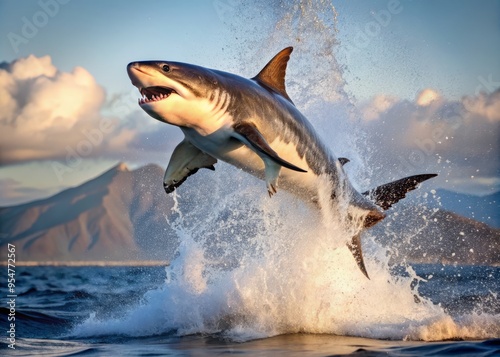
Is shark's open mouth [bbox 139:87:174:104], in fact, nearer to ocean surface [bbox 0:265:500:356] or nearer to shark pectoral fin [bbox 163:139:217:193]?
shark pectoral fin [bbox 163:139:217:193]

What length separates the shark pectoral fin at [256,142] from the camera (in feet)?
25.7

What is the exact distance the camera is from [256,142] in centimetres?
802

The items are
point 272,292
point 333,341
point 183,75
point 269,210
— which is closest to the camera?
point 183,75

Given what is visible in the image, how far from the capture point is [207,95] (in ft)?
26.5

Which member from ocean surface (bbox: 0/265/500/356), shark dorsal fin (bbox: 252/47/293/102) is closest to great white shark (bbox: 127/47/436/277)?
shark dorsal fin (bbox: 252/47/293/102)

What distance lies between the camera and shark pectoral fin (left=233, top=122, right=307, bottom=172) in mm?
7836

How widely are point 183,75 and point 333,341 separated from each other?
4.04 m

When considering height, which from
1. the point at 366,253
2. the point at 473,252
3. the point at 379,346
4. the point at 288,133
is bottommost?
the point at 379,346

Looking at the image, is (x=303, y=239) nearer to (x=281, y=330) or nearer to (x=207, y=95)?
(x=281, y=330)

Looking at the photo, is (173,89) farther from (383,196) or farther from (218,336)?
(383,196)

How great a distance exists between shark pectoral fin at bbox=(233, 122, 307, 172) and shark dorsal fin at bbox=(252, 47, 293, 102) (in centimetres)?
143

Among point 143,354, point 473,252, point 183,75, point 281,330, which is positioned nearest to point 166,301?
point 281,330

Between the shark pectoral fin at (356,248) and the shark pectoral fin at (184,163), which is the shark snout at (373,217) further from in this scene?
the shark pectoral fin at (184,163)

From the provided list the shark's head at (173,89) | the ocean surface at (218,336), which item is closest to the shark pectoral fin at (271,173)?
the shark's head at (173,89)
